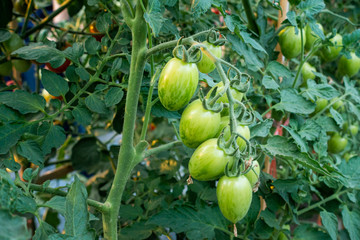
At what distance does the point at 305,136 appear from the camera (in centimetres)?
65

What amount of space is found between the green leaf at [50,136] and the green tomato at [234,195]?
0.98 feet

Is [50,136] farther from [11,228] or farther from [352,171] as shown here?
[352,171]

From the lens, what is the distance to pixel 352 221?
0.65 meters

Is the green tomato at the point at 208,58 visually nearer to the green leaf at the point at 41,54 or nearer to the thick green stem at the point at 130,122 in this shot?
the thick green stem at the point at 130,122

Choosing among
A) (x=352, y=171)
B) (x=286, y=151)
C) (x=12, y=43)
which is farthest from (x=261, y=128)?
(x=12, y=43)

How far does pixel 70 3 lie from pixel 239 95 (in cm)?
64

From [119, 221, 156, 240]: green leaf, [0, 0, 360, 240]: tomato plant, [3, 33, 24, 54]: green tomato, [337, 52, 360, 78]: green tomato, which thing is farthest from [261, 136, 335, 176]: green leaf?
[3, 33, 24, 54]: green tomato

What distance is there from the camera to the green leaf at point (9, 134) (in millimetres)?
520

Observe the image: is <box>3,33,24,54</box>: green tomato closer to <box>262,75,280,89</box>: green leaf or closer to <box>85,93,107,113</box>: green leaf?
<box>85,93,107,113</box>: green leaf

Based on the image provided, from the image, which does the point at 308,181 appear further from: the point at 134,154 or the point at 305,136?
the point at 134,154

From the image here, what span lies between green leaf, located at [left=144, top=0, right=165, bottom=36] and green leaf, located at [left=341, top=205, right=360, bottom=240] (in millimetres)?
517

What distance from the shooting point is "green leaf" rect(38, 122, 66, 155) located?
0.56 metres

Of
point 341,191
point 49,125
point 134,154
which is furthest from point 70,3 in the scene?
point 341,191

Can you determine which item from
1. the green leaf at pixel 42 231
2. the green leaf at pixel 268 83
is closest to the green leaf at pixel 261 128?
the green leaf at pixel 268 83
